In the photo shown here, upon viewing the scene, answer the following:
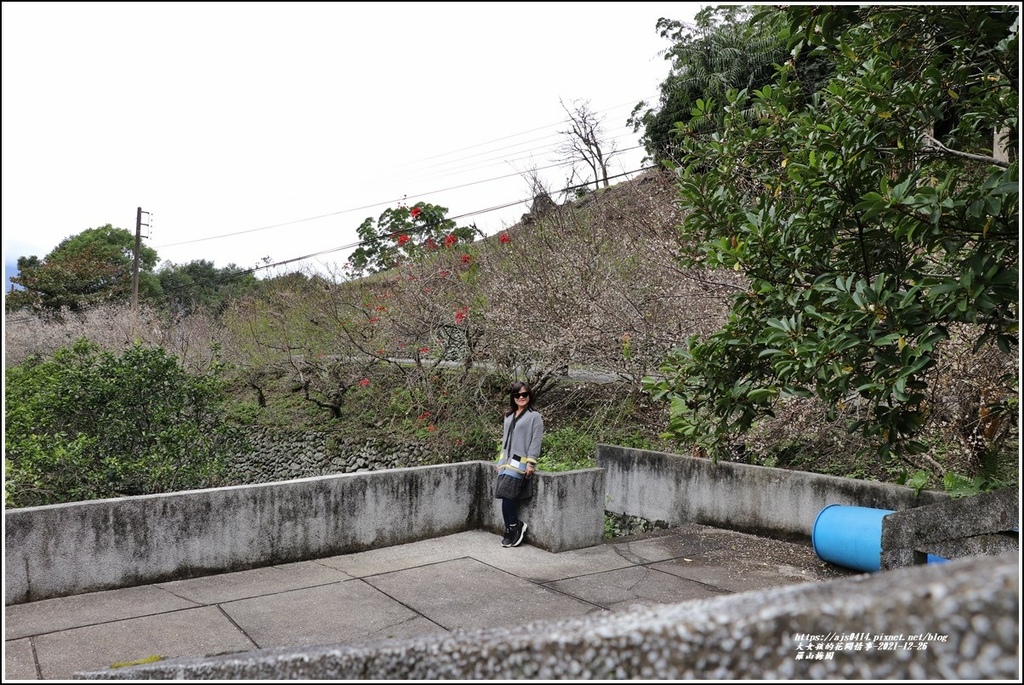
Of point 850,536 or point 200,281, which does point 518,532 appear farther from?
point 200,281

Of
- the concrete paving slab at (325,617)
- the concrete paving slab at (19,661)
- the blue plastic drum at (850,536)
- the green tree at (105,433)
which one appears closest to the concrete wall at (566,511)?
the concrete paving slab at (325,617)

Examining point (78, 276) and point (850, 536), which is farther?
point (78, 276)

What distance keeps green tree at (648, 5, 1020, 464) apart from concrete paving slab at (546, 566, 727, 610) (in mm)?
1836

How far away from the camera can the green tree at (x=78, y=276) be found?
32.9 meters

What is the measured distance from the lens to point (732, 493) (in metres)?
8.73

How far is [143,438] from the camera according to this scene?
9.45 metres

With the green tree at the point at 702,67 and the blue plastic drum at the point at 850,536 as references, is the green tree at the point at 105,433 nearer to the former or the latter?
the blue plastic drum at the point at 850,536

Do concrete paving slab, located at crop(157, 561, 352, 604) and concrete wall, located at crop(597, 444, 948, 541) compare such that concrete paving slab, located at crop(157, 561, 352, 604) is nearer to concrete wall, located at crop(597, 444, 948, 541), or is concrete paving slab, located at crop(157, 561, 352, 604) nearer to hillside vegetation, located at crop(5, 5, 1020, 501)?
hillside vegetation, located at crop(5, 5, 1020, 501)

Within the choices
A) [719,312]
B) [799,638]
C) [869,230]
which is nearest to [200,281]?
[719,312]

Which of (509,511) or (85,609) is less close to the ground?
(509,511)

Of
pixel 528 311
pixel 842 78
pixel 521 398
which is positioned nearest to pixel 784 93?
pixel 842 78

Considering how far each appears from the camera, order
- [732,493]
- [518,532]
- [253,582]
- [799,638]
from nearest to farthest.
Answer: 1. [799,638]
2. [253,582]
3. [518,532]
4. [732,493]

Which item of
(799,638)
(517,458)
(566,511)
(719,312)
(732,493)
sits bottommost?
(732,493)

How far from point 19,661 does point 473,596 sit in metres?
3.12
